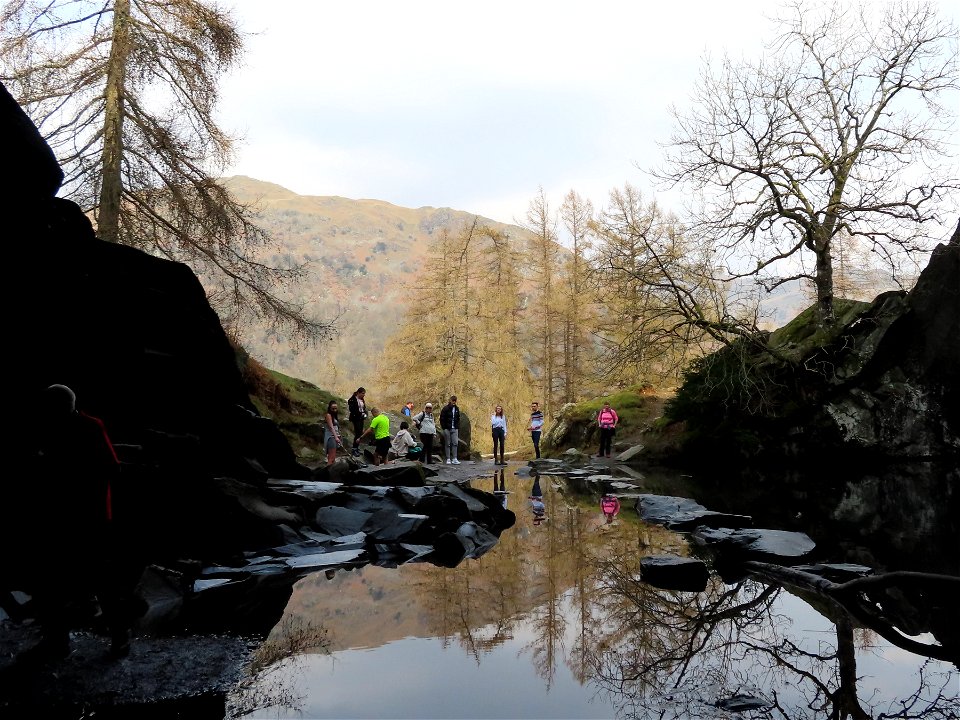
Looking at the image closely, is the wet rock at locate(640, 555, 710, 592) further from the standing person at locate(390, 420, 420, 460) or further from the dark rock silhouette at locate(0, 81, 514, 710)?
the standing person at locate(390, 420, 420, 460)

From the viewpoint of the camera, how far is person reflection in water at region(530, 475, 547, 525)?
11.0m

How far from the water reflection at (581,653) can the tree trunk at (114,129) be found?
11.1 m

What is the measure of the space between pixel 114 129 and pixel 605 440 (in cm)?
1816

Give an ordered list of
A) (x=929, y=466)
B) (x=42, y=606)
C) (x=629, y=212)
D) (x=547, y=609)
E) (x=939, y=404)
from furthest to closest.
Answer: (x=629, y=212) < (x=939, y=404) < (x=929, y=466) < (x=547, y=609) < (x=42, y=606)

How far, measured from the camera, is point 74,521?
14.8 ft

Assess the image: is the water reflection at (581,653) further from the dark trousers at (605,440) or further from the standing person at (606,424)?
the dark trousers at (605,440)

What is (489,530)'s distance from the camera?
9797mm

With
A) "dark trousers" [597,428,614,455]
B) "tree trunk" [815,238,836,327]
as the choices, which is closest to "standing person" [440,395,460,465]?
"dark trousers" [597,428,614,455]

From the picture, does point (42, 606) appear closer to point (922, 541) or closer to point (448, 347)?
point (922, 541)

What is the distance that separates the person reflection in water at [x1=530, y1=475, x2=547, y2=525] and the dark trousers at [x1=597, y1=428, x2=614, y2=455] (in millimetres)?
7895

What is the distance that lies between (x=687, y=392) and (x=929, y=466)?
22.9 feet

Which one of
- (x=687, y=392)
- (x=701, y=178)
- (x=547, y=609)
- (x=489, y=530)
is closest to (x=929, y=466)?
(x=687, y=392)

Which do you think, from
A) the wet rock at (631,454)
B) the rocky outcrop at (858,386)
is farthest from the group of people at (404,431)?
the rocky outcrop at (858,386)

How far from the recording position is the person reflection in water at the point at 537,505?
1102 centimetres
